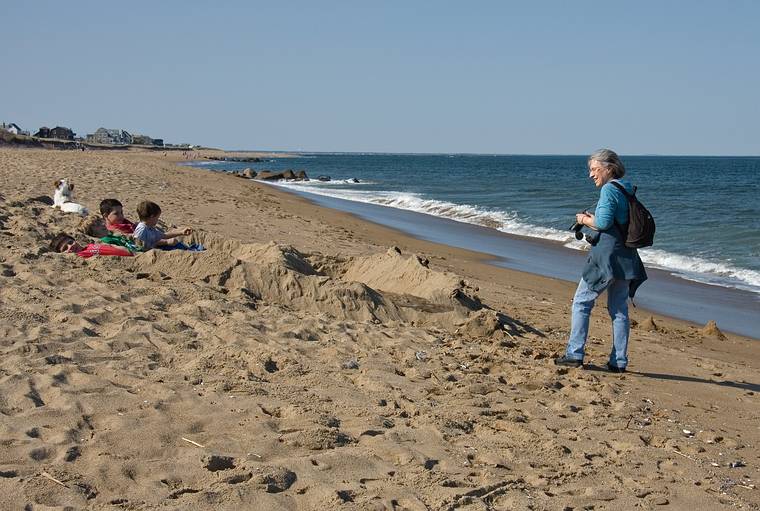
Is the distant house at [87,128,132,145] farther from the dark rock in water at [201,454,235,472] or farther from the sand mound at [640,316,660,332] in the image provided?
the dark rock in water at [201,454,235,472]

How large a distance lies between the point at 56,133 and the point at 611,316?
351 ft

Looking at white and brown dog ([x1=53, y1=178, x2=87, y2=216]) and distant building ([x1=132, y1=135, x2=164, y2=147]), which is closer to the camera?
white and brown dog ([x1=53, y1=178, x2=87, y2=216])

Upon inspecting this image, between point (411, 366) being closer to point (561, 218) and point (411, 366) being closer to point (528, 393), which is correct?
point (528, 393)

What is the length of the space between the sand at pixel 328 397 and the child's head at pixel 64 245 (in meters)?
0.24

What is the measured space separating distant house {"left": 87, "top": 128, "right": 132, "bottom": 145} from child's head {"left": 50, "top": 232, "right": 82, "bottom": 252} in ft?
387

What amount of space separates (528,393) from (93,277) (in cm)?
380

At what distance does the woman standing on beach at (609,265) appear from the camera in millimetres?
5590

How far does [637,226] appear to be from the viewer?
18.2 feet

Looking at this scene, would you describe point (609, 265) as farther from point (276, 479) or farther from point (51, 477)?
point (51, 477)

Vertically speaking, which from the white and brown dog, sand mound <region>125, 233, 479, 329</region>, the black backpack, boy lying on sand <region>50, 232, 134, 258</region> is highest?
the black backpack

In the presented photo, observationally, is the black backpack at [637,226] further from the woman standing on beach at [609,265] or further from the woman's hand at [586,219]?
the woman's hand at [586,219]

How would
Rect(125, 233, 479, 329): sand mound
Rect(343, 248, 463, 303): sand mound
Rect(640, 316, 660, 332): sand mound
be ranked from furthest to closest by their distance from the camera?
Rect(640, 316, 660, 332): sand mound → Rect(343, 248, 463, 303): sand mound → Rect(125, 233, 479, 329): sand mound

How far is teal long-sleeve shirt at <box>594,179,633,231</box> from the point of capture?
555 centimetres

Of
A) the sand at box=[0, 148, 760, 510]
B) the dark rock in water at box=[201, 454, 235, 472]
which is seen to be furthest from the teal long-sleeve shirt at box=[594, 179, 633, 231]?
the dark rock in water at box=[201, 454, 235, 472]
